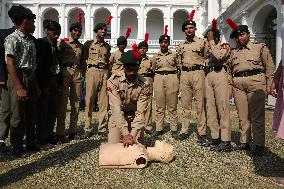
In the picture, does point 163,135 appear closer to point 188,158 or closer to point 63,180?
point 188,158

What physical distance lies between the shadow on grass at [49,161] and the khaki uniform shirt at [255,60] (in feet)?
8.42

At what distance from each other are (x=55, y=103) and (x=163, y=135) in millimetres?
2108

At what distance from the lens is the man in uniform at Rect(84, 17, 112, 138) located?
20.8 feet

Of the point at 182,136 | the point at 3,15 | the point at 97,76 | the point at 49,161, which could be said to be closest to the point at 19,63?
the point at 49,161

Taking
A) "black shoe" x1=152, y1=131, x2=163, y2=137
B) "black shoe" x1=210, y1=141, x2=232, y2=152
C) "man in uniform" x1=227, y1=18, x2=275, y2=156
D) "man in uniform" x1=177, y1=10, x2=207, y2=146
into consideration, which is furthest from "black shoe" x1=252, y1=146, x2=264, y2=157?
"black shoe" x1=152, y1=131, x2=163, y2=137

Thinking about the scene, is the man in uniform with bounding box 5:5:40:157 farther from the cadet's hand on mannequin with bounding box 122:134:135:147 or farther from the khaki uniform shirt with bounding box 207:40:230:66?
the khaki uniform shirt with bounding box 207:40:230:66

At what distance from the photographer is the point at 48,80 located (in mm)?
5395

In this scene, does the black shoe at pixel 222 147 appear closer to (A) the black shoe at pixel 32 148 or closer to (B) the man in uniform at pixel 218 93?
(B) the man in uniform at pixel 218 93

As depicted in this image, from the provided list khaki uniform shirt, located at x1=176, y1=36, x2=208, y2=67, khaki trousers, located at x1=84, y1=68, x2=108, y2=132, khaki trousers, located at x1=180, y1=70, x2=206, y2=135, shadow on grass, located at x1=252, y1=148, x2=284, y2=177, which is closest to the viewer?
shadow on grass, located at x1=252, y1=148, x2=284, y2=177

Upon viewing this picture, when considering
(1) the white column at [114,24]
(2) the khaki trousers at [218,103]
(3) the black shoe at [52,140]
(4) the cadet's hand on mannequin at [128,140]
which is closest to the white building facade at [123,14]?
(1) the white column at [114,24]

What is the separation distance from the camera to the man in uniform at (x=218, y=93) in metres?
5.12

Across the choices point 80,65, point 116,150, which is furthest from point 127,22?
point 116,150

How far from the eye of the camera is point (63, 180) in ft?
11.8

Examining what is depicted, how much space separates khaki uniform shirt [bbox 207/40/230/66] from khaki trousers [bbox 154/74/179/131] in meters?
1.28
